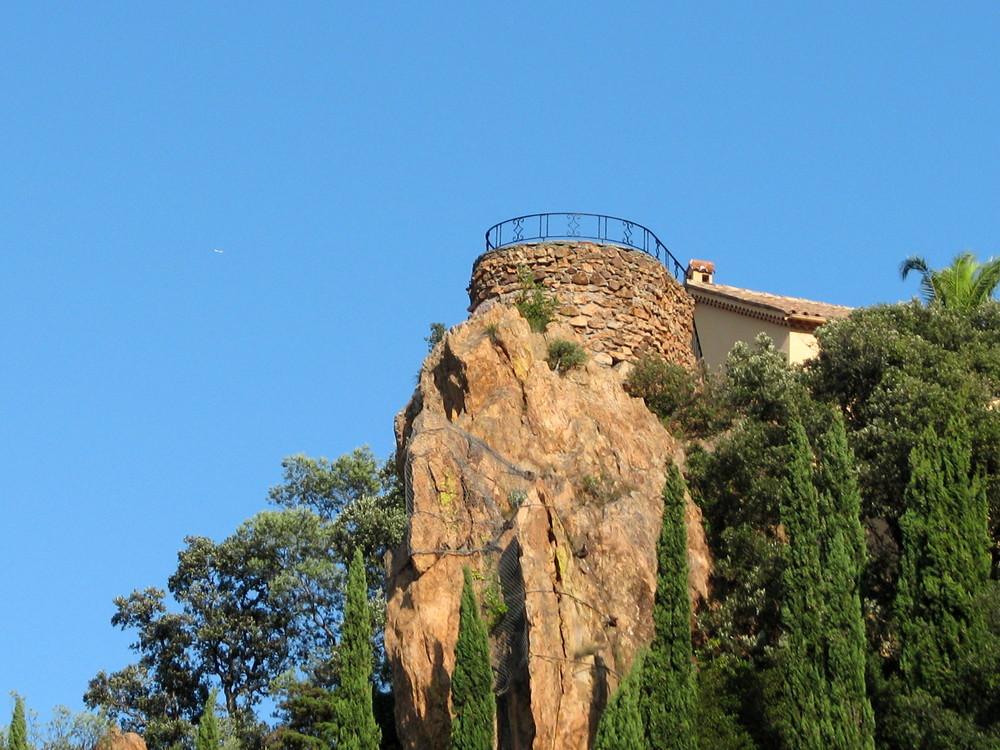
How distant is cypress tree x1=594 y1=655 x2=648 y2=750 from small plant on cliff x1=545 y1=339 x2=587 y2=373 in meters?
9.91

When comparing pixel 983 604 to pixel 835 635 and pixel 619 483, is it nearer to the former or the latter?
pixel 835 635

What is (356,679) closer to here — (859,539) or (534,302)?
(859,539)

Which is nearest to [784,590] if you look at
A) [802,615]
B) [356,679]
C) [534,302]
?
[802,615]

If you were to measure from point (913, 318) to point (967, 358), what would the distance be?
162cm

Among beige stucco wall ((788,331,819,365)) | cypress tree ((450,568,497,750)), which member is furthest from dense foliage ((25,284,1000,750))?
beige stucco wall ((788,331,819,365))

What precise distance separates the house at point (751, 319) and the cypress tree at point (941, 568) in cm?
970

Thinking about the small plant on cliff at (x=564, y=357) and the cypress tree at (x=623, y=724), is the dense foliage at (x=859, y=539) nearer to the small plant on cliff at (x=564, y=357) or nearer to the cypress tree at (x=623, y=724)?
the cypress tree at (x=623, y=724)

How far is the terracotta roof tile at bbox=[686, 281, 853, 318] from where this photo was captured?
1574 inches

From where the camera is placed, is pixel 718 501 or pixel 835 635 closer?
pixel 835 635

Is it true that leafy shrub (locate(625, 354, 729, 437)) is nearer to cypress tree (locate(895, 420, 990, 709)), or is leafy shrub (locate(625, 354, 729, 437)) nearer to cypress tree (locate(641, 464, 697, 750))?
cypress tree (locate(641, 464, 697, 750))

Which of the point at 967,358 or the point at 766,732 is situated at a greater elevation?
the point at 967,358

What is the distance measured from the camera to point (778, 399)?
1382 inches

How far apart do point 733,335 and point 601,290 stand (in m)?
4.26

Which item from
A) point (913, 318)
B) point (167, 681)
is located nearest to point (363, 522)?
point (167, 681)
